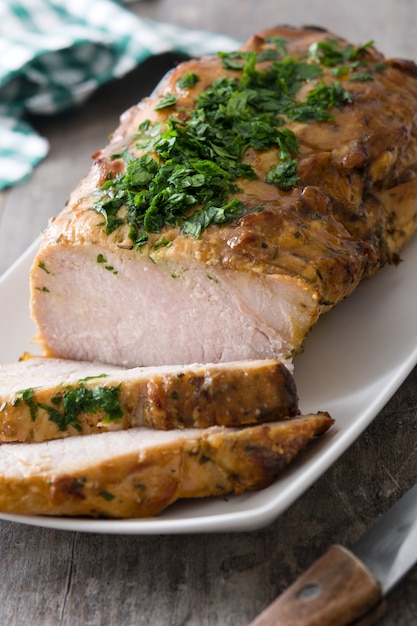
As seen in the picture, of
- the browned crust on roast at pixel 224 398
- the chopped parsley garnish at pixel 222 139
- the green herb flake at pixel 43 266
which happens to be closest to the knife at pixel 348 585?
the browned crust on roast at pixel 224 398

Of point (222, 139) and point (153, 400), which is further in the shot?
point (222, 139)

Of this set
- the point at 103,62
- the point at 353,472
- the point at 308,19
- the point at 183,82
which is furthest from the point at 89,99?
the point at 353,472

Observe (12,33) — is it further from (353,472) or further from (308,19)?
(353,472)

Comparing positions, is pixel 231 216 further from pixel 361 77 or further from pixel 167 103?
pixel 361 77

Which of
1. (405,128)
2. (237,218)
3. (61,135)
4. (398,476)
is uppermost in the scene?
(405,128)

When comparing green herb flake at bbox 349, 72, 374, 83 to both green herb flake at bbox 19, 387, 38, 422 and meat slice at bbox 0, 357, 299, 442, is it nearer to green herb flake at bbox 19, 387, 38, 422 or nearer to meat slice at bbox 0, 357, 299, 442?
meat slice at bbox 0, 357, 299, 442

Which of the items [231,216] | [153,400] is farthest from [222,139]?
[153,400]
